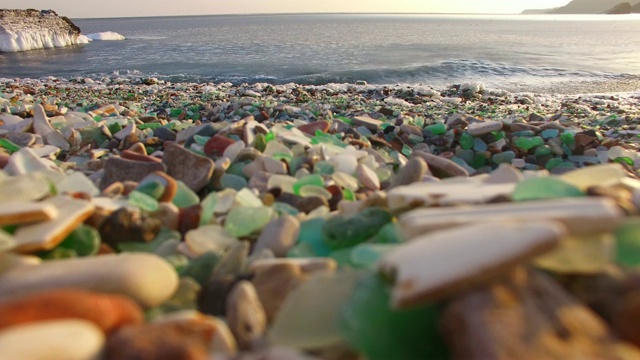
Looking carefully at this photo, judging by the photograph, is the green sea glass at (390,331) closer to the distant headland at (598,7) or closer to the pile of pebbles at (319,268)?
the pile of pebbles at (319,268)

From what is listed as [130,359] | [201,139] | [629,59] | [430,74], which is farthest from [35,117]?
[629,59]

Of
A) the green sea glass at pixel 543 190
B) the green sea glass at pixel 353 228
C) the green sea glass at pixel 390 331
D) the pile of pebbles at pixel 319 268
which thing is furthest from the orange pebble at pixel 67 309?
the green sea glass at pixel 543 190

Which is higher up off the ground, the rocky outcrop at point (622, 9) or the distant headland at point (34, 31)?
the rocky outcrop at point (622, 9)

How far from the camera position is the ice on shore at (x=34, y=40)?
67.6 ft

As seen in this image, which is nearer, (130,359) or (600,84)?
(130,359)

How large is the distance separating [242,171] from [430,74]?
955 centimetres

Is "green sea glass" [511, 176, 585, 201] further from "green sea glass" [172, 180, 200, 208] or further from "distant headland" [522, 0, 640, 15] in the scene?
"distant headland" [522, 0, 640, 15]

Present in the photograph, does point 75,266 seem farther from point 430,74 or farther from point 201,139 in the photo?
point 430,74

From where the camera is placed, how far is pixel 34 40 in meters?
22.3

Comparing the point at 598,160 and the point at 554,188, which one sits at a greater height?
the point at 554,188

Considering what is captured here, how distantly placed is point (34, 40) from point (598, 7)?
410ft

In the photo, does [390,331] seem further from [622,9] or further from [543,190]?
[622,9]

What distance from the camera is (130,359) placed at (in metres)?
0.54

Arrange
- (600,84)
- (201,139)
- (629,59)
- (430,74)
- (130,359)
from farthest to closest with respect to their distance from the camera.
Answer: (629,59) → (430,74) → (600,84) → (201,139) → (130,359)
